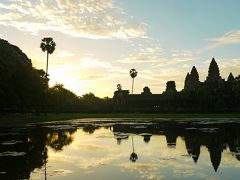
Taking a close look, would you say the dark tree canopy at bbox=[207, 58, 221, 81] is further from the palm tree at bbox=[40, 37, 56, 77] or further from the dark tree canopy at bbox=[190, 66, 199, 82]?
the palm tree at bbox=[40, 37, 56, 77]

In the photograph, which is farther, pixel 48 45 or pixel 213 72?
pixel 213 72

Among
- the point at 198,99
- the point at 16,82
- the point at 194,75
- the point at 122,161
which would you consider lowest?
the point at 122,161

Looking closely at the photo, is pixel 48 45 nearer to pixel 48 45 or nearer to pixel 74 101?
pixel 48 45

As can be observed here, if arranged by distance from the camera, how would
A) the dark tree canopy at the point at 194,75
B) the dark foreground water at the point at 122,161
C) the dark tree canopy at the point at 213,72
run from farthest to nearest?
1. the dark tree canopy at the point at 194,75
2. the dark tree canopy at the point at 213,72
3. the dark foreground water at the point at 122,161

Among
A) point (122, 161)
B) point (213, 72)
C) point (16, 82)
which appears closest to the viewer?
point (122, 161)

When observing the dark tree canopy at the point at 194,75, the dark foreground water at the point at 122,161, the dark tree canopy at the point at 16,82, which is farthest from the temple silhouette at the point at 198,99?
the dark foreground water at the point at 122,161

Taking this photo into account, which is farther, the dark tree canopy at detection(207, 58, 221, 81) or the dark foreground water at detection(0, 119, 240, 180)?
the dark tree canopy at detection(207, 58, 221, 81)

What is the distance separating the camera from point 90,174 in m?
17.5

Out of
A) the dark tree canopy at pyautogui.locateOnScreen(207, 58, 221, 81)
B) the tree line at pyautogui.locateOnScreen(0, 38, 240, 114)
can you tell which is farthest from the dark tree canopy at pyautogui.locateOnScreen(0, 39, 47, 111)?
the dark tree canopy at pyautogui.locateOnScreen(207, 58, 221, 81)

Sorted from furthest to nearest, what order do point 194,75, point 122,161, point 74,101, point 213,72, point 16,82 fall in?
point 194,75, point 213,72, point 74,101, point 16,82, point 122,161

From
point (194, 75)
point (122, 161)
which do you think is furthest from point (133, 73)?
point (122, 161)

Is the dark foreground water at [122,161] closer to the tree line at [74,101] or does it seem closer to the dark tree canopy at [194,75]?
the tree line at [74,101]

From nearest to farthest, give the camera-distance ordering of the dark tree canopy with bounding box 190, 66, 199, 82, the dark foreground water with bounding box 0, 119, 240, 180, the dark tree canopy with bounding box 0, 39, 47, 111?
the dark foreground water with bounding box 0, 119, 240, 180, the dark tree canopy with bounding box 0, 39, 47, 111, the dark tree canopy with bounding box 190, 66, 199, 82

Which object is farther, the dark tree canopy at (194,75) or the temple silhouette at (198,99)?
the dark tree canopy at (194,75)
